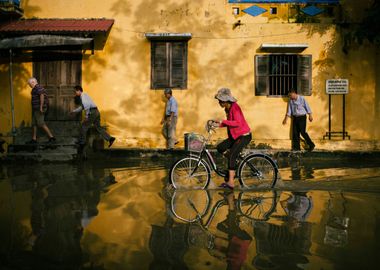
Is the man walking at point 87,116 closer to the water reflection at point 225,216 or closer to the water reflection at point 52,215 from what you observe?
the water reflection at point 52,215

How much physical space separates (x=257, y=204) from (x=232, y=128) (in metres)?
1.38

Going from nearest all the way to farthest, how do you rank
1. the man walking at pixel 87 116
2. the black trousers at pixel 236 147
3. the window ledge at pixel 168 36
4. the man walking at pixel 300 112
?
the black trousers at pixel 236 147, the man walking at pixel 87 116, the man walking at pixel 300 112, the window ledge at pixel 168 36

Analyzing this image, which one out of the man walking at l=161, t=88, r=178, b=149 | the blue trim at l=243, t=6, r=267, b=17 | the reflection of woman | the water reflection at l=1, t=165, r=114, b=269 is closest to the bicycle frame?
the reflection of woman

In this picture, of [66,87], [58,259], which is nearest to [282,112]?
[66,87]

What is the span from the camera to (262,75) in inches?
485

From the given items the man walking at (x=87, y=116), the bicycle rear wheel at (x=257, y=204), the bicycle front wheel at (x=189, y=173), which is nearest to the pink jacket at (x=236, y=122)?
the bicycle front wheel at (x=189, y=173)

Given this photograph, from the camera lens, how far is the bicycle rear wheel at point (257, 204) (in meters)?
5.53

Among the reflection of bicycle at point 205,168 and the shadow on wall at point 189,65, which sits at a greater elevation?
the shadow on wall at point 189,65

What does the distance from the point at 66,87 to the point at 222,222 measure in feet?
28.2

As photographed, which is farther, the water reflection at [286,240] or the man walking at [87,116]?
the man walking at [87,116]

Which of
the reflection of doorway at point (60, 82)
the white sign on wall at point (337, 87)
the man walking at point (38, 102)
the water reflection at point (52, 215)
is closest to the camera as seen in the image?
the water reflection at point (52, 215)

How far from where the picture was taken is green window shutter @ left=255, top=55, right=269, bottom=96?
40.3 feet

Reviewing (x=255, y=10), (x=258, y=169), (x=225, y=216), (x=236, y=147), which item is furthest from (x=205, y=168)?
(x=255, y=10)

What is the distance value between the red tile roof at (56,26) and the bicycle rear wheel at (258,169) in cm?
618
